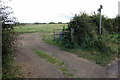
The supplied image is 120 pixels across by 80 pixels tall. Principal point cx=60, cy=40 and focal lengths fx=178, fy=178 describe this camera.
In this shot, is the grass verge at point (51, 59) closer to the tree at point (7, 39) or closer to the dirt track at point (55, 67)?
the dirt track at point (55, 67)

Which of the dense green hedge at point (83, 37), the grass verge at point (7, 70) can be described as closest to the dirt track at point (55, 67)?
the grass verge at point (7, 70)

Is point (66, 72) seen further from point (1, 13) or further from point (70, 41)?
point (70, 41)

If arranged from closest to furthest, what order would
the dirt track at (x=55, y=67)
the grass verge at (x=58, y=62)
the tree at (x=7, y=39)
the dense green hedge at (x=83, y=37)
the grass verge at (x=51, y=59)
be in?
the tree at (x=7, y=39)
the dirt track at (x=55, y=67)
the grass verge at (x=58, y=62)
the grass verge at (x=51, y=59)
the dense green hedge at (x=83, y=37)

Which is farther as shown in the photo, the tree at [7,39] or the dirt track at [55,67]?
the dirt track at [55,67]

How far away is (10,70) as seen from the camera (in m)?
7.55

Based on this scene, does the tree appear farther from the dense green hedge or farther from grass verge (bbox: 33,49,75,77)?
the dense green hedge

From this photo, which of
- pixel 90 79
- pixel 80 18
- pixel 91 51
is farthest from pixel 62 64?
pixel 80 18

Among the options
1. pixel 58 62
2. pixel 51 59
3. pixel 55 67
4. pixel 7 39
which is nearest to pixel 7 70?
pixel 7 39

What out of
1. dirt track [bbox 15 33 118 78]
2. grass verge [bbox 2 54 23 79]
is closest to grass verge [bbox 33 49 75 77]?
dirt track [bbox 15 33 118 78]

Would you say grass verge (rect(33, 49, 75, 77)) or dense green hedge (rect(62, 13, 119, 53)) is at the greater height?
dense green hedge (rect(62, 13, 119, 53))

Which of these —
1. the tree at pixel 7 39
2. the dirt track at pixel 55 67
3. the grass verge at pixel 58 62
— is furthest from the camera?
the grass verge at pixel 58 62

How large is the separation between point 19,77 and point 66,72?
2366 mm

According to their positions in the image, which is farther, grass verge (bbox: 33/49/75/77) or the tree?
grass verge (bbox: 33/49/75/77)

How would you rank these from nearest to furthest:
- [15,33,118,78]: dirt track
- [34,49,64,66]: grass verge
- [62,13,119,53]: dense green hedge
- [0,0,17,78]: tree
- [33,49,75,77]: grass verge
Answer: [0,0,17,78]: tree
[15,33,118,78]: dirt track
[33,49,75,77]: grass verge
[34,49,64,66]: grass verge
[62,13,119,53]: dense green hedge
